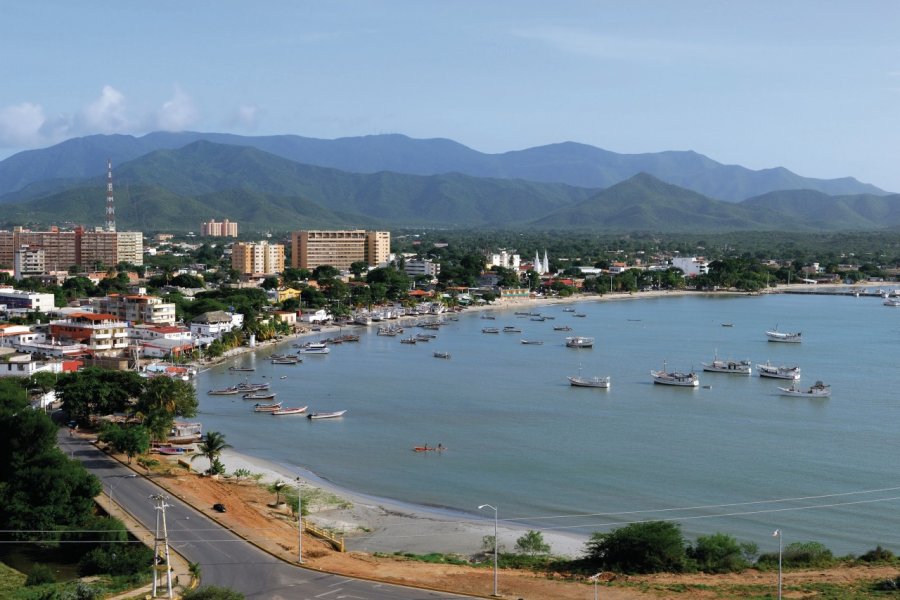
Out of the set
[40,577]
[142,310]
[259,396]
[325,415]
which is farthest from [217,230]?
[40,577]

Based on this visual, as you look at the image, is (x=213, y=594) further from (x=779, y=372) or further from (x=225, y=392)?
(x=779, y=372)

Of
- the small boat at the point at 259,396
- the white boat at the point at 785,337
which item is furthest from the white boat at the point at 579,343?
the small boat at the point at 259,396

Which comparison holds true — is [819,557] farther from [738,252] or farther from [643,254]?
[738,252]

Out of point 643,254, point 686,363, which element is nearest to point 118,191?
point 643,254

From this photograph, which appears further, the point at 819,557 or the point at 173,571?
the point at 819,557

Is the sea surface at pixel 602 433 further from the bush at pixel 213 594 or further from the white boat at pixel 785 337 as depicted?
the bush at pixel 213 594

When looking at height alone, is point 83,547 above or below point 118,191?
below
